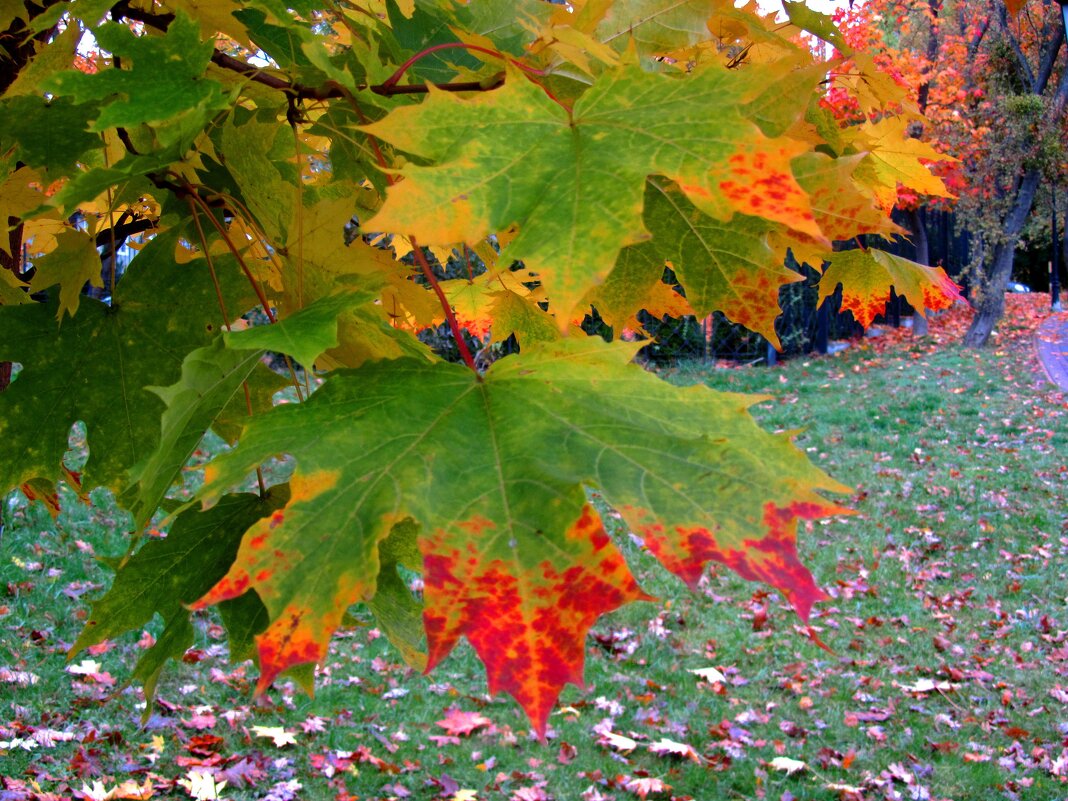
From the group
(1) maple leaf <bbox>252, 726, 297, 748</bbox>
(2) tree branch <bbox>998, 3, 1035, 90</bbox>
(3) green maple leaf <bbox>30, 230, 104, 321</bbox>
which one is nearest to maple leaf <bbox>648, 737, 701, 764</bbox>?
(1) maple leaf <bbox>252, 726, 297, 748</bbox>

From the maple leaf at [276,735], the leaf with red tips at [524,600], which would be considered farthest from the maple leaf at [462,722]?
the leaf with red tips at [524,600]

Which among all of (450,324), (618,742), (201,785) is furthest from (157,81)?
(618,742)

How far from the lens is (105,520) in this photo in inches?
251

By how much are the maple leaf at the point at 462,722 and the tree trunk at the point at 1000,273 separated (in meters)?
14.0

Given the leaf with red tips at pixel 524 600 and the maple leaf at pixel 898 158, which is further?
the maple leaf at pixel 898 158

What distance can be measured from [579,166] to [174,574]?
67 centimetres

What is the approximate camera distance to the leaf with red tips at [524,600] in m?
0.78

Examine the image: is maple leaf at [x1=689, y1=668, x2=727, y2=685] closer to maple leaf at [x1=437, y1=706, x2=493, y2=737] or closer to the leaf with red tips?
maple leaf at [x1=437, y1=706, x2=493, y2=737]

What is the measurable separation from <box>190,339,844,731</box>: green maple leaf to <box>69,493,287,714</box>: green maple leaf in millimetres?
290

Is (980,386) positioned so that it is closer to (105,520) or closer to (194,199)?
(105,520)

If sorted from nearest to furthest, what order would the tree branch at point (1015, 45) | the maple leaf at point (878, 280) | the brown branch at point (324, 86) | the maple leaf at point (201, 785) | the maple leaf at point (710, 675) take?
the brown branch at point (324, 86), the maple leaf at point (878, 280), the maple leaf at point (201, 785), the maple leaf at point (710, 675), the tree branch at point (1015, 45)

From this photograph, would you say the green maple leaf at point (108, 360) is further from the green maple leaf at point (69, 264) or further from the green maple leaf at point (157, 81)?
the green maple leaf at point (157, 81)

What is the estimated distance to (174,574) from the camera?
3.66 ft

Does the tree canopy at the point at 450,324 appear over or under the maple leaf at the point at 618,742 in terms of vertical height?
over
